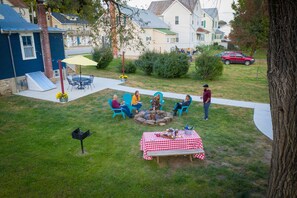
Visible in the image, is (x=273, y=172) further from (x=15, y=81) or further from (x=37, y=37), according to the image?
(x=37, y=37)

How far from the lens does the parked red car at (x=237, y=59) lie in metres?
31.3

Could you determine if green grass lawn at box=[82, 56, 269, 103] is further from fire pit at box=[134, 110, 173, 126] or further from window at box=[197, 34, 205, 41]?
window at box=[197, 34, 205, 41]

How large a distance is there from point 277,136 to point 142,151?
4642mm

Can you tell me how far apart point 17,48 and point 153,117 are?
1069 centimetres

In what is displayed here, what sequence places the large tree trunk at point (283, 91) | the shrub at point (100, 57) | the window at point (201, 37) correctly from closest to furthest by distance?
the large tree trunk at point (283, 91) → the shrub at point (100, 57) → the window at point (201, 37)

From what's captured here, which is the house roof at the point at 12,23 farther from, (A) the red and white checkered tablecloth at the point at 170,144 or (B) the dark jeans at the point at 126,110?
(A) the red and white checkered tablecloth at the point at 170,144

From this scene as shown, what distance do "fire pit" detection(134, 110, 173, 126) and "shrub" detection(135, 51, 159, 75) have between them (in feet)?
37.1

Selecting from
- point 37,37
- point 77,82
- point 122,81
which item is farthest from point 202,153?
point 37,37

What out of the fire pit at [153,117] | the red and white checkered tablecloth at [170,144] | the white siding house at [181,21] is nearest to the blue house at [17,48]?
the fire pit at [153,117]

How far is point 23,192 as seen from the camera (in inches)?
229

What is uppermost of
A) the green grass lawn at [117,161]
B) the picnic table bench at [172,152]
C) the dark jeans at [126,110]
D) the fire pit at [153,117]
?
the dark jeans at [126,110]

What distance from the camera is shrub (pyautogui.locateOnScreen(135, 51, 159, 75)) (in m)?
21.9

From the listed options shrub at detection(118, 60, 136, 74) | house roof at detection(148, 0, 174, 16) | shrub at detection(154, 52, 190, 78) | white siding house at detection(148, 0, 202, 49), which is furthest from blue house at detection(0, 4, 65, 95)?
house roof at detection(148, 0, 174, 16)

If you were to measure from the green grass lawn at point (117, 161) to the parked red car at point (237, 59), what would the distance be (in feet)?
72.2
